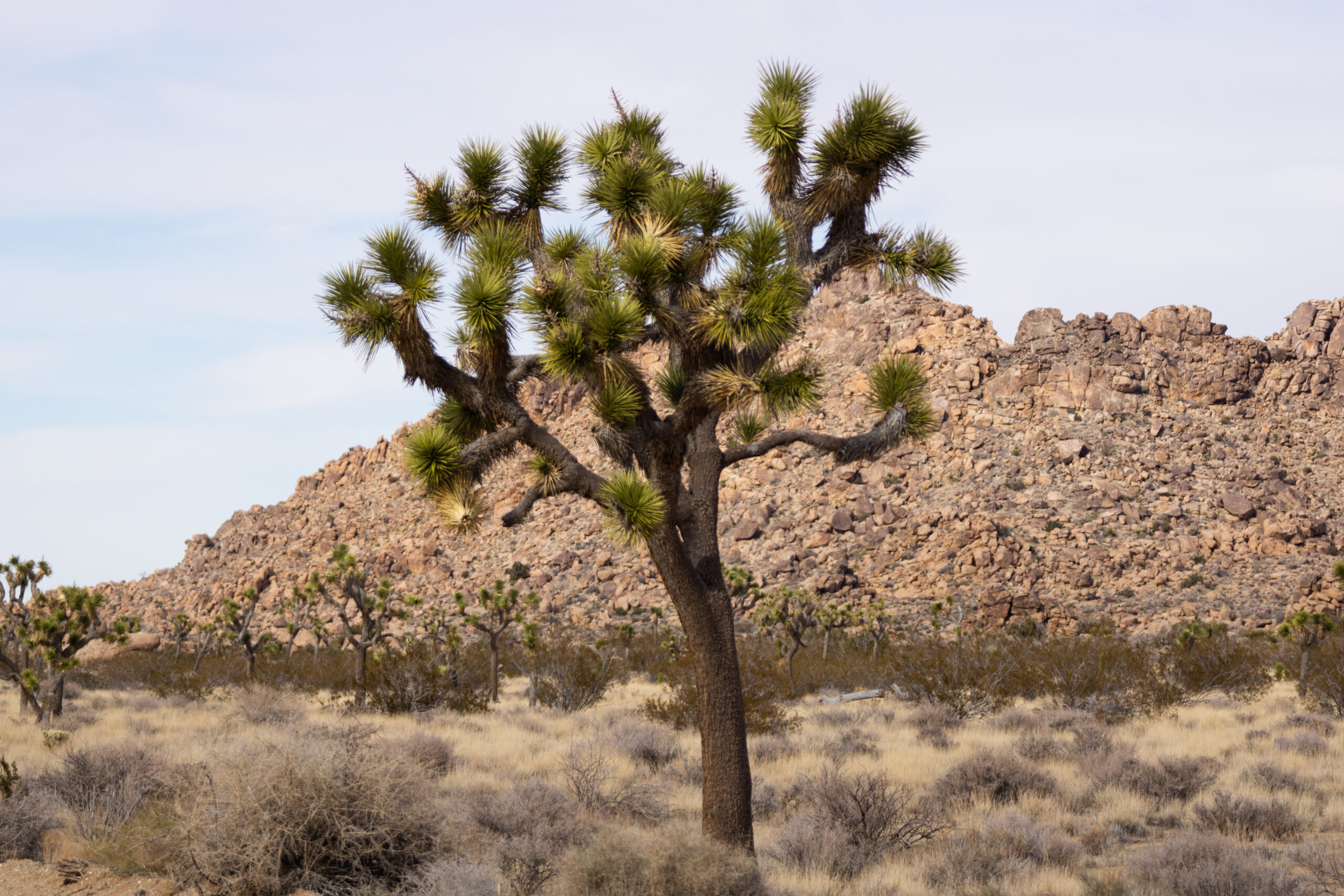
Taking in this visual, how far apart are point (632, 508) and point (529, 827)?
3.61m

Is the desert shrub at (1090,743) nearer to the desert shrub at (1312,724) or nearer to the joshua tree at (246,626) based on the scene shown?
the desert shrub at (1312,724)

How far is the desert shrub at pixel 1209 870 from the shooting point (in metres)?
6.39

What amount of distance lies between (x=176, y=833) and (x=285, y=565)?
6654cm

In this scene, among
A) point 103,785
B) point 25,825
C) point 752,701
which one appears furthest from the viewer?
point 752,701

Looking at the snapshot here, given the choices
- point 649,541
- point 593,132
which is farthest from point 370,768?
point 593,132

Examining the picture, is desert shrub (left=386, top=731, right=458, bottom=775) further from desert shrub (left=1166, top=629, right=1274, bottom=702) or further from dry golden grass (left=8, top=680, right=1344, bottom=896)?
desert shrub (left=1166, top=629, right=1274, bottom=702)

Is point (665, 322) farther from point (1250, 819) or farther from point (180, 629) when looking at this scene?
point (180, 629)

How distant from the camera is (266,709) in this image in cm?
1809

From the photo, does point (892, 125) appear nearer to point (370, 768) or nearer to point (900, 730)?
point (370, 768)

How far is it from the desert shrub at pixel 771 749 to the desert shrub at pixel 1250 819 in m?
5.50

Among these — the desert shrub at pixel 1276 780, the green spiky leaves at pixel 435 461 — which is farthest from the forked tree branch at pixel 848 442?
the desert shrub at pixel 1276 780

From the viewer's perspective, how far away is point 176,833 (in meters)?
6.30

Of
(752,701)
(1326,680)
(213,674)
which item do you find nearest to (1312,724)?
(1326,680)

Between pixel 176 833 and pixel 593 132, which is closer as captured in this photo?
pixel 176 833
